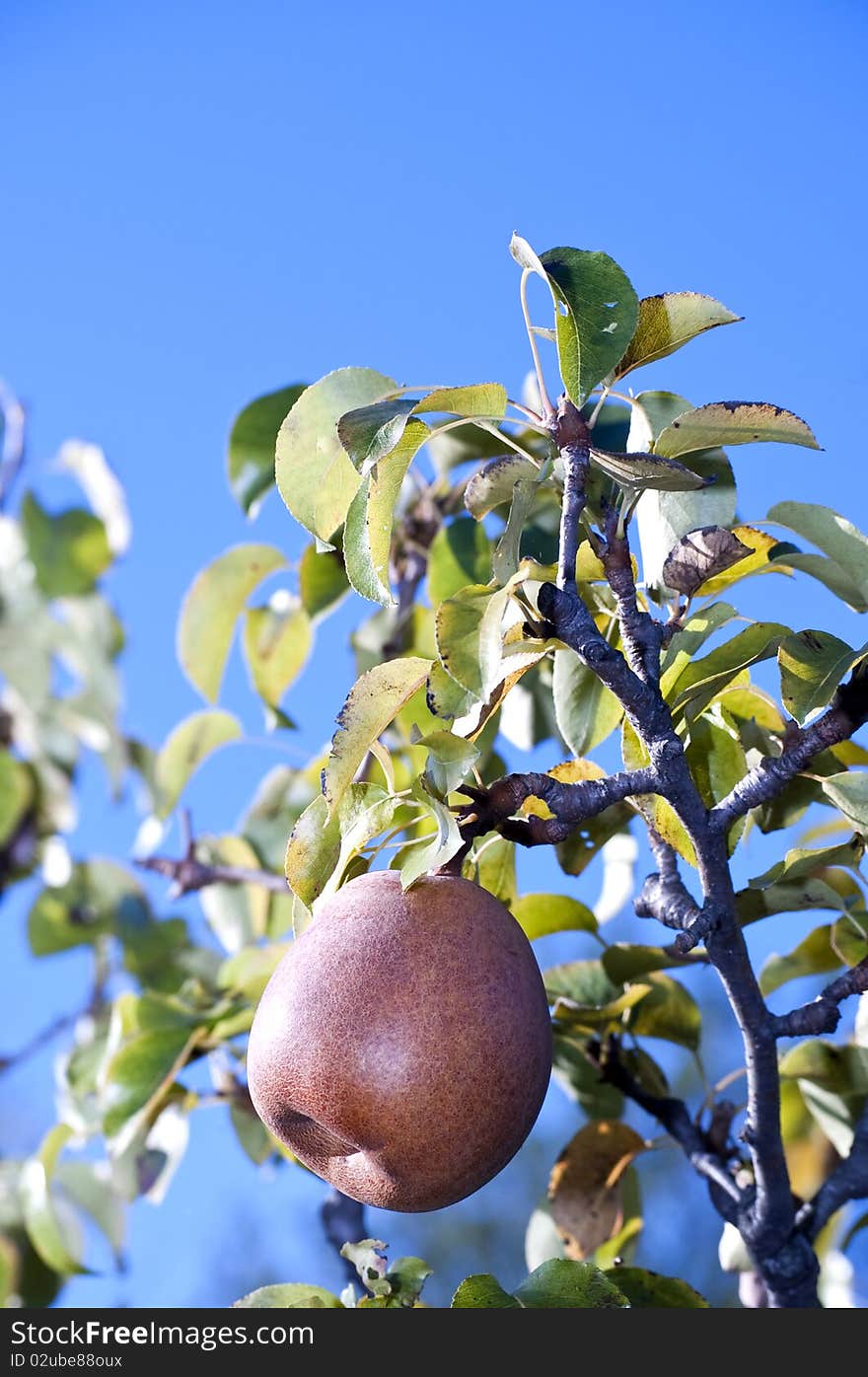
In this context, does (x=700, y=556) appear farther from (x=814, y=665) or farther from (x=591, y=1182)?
(x=591, y=1182)

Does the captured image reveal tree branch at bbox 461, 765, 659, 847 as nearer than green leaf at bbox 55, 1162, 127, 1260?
Yes

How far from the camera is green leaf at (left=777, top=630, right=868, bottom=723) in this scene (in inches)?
30.9

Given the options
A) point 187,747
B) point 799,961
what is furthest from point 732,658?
point 187,747

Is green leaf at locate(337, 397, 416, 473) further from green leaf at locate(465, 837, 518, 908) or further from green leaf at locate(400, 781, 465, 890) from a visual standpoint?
green leaf at locate(465, 837, 518, 908)

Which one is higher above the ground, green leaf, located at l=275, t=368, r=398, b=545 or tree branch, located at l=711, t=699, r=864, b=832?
green leaf, located at l=275, t=368, r=398, b=545

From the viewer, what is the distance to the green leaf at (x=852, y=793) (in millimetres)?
782

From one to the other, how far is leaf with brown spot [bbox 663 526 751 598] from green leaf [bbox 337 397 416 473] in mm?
190

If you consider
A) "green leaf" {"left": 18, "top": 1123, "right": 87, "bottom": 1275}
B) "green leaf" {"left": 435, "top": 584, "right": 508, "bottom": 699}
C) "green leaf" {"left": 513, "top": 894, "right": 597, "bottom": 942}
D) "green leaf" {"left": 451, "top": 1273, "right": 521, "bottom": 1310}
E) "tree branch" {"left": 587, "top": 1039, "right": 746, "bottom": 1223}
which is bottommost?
"green leaf" {"left": 18, "top": 1123, "right": 87, "bottom": 1275}

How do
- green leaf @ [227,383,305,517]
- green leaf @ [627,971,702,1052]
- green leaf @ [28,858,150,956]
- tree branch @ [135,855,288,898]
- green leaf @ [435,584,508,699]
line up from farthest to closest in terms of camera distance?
green leaf @ [28,858,150,956] < tree branch @ [135,855,288,898] < green leaf @ [227,383,305,517] < green leaf @ [627,971,702,1052] < green leaf @ [435,584,508,699]

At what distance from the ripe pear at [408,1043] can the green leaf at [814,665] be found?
24cm

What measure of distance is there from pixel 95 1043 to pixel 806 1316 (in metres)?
1.01

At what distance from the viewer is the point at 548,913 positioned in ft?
3.61

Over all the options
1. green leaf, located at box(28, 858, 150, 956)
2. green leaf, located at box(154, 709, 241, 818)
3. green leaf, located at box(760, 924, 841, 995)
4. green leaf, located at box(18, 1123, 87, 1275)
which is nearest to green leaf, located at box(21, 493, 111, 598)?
green leaf, located at box(28, 858, 150, 956)

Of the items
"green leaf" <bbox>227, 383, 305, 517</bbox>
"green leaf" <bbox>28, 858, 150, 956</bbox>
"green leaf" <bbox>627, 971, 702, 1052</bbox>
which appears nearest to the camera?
"green leaf" <bbox>627, 971, 702, 1052</bbox>
